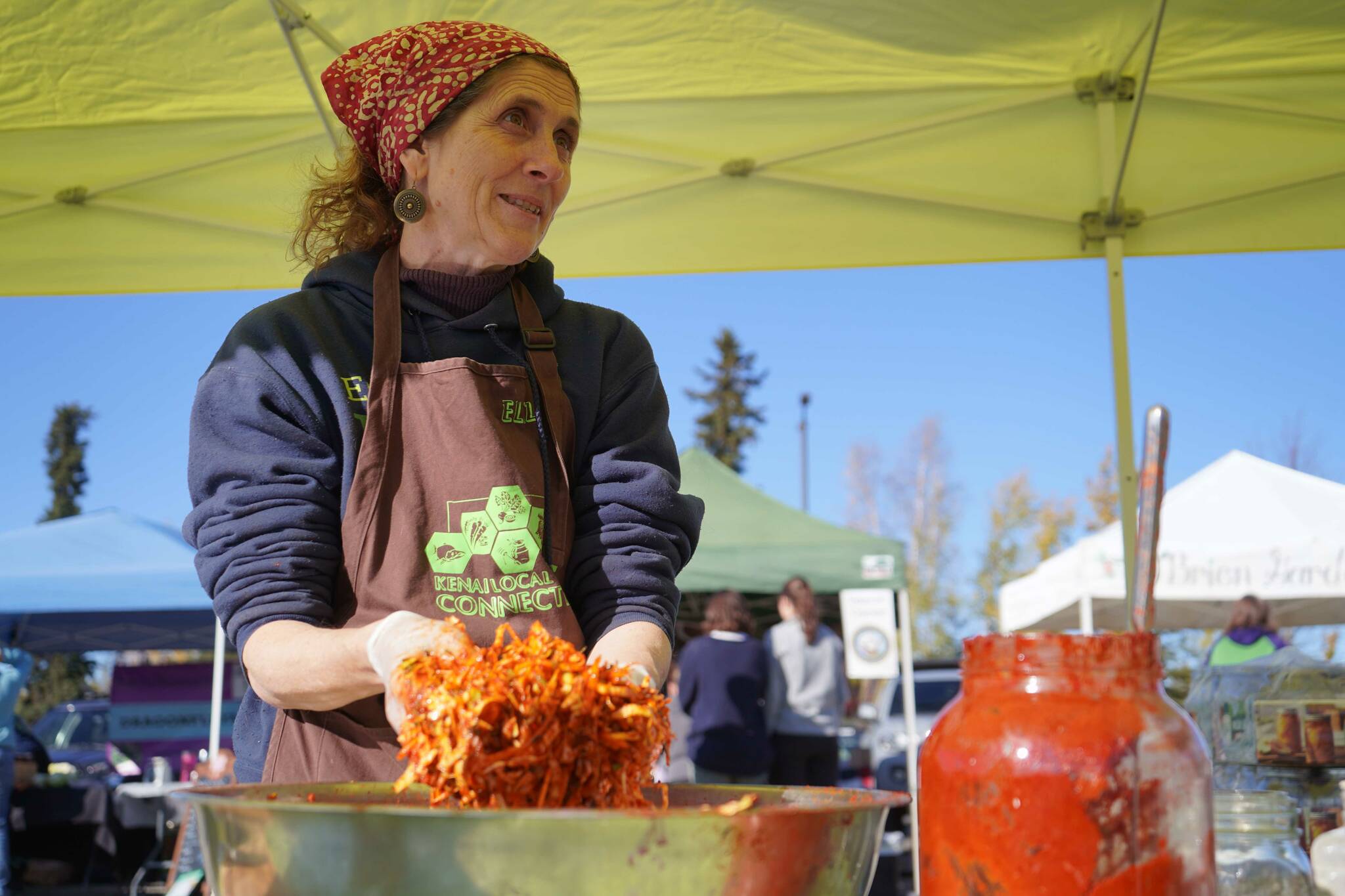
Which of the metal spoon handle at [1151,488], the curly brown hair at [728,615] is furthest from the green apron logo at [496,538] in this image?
the curly brown hair at [728,615]

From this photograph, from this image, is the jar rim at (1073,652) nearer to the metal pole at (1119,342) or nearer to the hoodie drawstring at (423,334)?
the hoodie drawstring at (423,334)

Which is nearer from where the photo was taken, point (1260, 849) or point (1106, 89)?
point (1260, 849)

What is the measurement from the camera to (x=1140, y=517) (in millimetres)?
678

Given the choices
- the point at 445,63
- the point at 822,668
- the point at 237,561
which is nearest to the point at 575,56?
the point at 445,63

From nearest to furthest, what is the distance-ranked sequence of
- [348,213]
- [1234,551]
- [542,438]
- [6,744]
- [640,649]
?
1. [640,649]
2. [542,438]
3. [348,213]
4. [6,744]
5. [1234,551]

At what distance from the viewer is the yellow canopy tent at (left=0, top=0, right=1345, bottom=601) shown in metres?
3.47

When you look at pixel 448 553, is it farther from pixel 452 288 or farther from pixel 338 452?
pixel 452 288

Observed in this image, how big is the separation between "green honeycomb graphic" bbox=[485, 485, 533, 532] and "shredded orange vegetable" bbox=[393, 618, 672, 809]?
1.79 feet

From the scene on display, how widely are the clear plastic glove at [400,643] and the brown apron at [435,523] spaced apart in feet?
1.13

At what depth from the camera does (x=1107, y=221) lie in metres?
3.78

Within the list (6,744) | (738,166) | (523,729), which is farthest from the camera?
(6,744)

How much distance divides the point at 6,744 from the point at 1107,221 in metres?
5.86

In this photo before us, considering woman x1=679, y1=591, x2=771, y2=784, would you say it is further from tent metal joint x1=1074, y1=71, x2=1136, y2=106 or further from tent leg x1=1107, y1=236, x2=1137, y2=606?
tent metal joint x1=1074, y1=71, x2=1136, y2=106

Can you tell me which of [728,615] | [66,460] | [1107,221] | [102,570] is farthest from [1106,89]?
[66,460]
